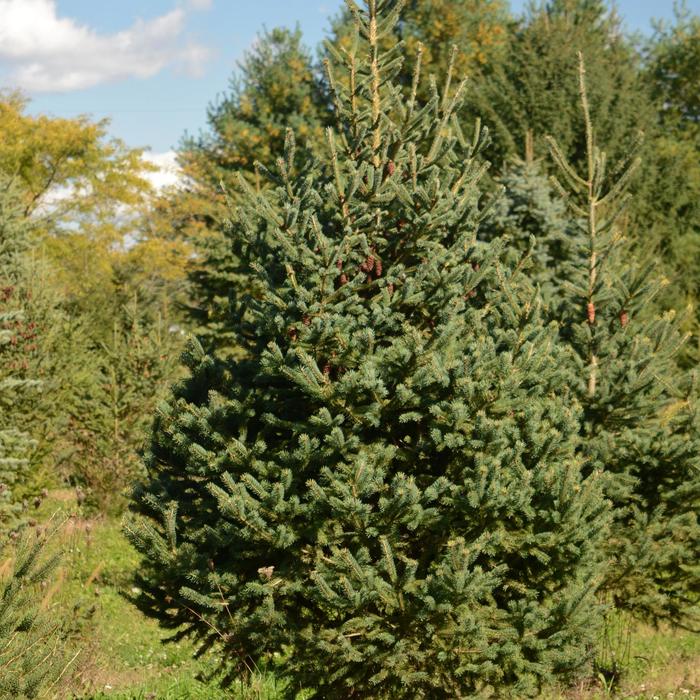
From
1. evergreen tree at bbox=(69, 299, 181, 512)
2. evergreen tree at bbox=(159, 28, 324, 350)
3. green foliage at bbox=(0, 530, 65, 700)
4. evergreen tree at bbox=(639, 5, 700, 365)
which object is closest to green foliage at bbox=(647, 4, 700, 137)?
evergreen tree at bbox=(639, 5, 700, 365)

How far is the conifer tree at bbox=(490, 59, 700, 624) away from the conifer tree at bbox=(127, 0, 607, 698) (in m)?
1.53

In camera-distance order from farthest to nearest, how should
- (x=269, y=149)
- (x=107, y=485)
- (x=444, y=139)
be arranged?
(x=269, y=149) < (x=107, y=485) < (x=444, y=139)

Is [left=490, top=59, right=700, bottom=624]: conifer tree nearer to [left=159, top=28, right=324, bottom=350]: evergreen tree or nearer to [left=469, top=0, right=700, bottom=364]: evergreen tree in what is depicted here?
[left=469, top=0, right=700, bottom=364]: evergreen tree

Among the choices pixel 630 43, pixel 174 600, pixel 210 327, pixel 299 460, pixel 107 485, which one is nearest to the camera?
pixel 299 460

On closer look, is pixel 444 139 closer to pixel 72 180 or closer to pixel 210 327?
pixel 210 327

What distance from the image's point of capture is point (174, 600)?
6.17 meters

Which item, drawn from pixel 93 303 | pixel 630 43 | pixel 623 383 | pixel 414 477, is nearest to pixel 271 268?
pixel 414 477

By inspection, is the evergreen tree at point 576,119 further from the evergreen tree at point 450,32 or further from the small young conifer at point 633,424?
the small young conifer at point 633,424

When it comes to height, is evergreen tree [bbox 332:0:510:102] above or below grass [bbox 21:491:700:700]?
above

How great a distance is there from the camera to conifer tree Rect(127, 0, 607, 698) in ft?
18.0

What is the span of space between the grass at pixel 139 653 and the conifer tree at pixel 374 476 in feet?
2.90

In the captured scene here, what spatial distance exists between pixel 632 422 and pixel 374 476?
144 inches

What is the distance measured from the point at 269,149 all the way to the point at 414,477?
3041 cm

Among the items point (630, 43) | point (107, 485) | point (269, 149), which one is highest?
point (630, 43)
